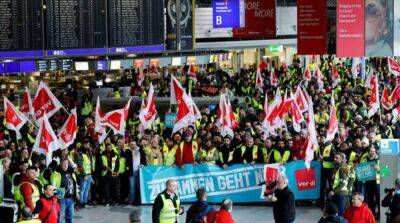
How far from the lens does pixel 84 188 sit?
20.2 meters

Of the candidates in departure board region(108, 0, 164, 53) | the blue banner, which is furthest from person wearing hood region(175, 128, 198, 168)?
departure board region(108, 0, 164, 53)

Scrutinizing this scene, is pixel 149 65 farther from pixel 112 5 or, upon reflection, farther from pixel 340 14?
pixel 340 14

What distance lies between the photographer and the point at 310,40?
24.7 metres

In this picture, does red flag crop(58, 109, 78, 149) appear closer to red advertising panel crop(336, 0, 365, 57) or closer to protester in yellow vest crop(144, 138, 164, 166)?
protester in yellow vest crop(144, 138, 164, 166)

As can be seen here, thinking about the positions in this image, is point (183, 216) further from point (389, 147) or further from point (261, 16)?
point (261, 16)

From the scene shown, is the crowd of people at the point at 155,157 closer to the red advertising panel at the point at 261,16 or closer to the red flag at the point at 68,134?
the red flag at the point at 68,134

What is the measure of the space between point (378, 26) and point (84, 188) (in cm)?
780

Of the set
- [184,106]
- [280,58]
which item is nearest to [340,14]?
[184,106]

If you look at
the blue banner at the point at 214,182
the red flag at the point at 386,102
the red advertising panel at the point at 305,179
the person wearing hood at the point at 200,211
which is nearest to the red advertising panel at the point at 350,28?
the red advertising panel at the point at 305,179

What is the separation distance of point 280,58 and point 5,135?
119ft

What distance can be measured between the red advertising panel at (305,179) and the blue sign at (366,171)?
4.46 feet

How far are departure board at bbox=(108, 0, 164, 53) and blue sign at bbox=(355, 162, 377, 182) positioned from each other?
9.28m

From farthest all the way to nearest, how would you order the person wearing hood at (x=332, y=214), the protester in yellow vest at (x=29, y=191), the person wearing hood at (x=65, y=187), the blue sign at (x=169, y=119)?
1. the blue sign at (x=169, y=119)
2. the person wearing hood at (x=65, y=187)
3. the protester in yellow vest at (x=29, y=191)
4. the person wearing hood at (x=332, y=214)

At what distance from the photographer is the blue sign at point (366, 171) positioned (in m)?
18.9
